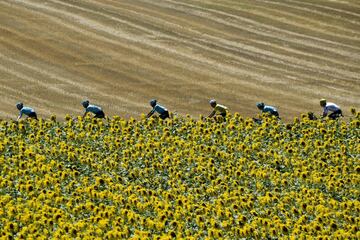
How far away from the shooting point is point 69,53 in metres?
50.1

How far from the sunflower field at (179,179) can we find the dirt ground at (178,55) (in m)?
6.73

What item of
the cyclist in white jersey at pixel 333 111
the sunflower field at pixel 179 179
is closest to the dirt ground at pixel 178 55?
the cyclist in white jersey at pixel 333 111

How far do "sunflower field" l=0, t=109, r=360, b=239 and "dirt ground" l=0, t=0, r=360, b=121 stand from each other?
6.73 m

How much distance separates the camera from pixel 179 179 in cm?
2898

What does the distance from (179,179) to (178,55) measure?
2262 centimetres

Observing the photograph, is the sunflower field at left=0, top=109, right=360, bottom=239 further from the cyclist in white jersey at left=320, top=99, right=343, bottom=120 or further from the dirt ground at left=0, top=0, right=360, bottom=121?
the dirt ground at left=0, top=0, right=360, bottom=121

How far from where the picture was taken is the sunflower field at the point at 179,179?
2397cm

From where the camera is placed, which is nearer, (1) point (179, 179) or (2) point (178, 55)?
(1) point (179, 179)

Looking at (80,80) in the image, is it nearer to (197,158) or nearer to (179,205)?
(197,158)

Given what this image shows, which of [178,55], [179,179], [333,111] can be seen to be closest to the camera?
[179,179]

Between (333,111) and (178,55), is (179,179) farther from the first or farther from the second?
(178,55)

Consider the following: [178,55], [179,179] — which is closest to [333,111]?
[179,179]

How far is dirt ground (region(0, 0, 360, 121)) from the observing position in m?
43.9

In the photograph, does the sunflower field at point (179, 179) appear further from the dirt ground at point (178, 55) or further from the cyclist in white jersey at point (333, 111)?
the dirt ground at point (178, 55)
